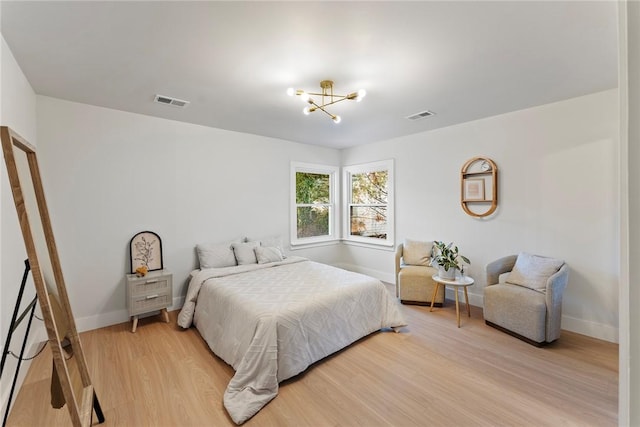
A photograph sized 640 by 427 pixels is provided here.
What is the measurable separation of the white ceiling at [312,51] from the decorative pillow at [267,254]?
5.99ft

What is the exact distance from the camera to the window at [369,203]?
16.3 ft

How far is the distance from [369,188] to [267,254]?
2.34m

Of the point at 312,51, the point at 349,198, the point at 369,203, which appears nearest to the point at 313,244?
the point at 349,198

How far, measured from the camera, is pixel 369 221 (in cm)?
540

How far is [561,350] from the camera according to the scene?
2.76 m

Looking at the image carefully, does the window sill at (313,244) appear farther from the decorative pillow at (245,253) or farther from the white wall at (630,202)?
the white wall at (630,202)

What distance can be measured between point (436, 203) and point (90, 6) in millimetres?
4134

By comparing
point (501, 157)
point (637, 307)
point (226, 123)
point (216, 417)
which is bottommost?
point (216, 417)

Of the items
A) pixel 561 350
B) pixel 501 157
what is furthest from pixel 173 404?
pixel 501 157

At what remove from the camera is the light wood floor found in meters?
1.95

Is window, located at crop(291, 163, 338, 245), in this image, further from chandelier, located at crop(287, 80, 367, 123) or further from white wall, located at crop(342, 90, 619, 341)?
chandelier, located at crop(287, 80, 367, 123)

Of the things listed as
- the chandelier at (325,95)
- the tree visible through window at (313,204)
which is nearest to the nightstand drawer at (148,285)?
the tree visible through window at (313,204)

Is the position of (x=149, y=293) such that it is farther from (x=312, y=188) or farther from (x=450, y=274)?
(x=450, y=274)

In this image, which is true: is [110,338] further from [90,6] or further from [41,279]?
[90,6]
